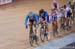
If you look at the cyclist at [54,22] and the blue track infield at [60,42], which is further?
the cyclist at [54,22]

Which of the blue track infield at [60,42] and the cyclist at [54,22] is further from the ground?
the cyclist at [54,22]

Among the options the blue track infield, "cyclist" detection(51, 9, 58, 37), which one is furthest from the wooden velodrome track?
"cyclist" detection(51, 9, 58, 37)

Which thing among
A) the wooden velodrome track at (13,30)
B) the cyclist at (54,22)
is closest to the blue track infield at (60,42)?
the cyclist at (54,22)

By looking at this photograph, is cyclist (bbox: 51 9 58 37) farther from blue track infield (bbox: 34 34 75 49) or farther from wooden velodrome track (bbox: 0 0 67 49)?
wooden velodrome track (bbox: 0 0 67 49)

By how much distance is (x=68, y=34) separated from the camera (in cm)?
1242

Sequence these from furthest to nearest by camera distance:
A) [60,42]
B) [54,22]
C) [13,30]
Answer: [13,30]
[54,22]
[60,42]

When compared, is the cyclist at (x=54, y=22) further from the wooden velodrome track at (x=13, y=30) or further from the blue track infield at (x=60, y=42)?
the wooden velodrome track at (x=13, y=30)

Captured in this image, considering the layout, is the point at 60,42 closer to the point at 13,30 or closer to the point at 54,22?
the point at 54,22

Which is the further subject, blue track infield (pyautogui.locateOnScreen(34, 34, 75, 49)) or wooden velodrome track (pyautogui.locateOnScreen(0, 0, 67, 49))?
wooden velodrome track (pyautogui.locateOnScreen(0, 0, 67, 49))

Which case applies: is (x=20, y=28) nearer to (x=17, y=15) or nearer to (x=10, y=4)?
(x=17, y=15)

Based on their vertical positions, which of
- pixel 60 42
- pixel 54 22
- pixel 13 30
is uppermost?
pixel 54 22

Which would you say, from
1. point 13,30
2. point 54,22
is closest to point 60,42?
point 54,22

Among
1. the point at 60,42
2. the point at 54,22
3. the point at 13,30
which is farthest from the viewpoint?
the point at 13,30

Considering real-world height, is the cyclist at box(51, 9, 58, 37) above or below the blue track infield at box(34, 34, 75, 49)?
above
